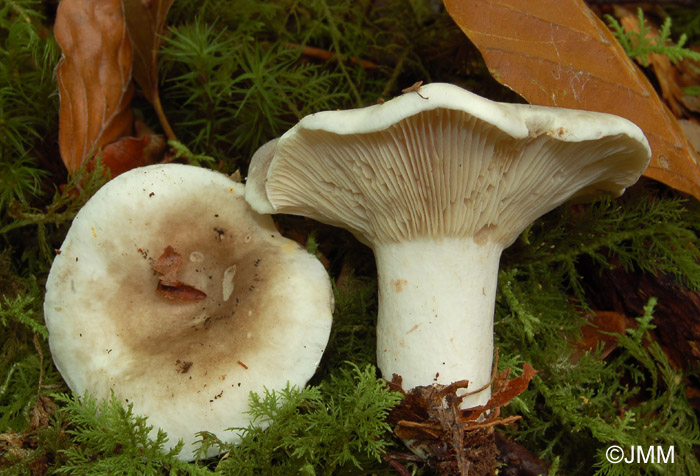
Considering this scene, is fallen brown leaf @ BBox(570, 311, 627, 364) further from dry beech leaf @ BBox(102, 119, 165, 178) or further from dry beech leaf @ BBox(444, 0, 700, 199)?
dry beech leaf @ BBox(102, 119, 165, 178)

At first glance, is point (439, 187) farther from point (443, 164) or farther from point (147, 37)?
point (147, 37)

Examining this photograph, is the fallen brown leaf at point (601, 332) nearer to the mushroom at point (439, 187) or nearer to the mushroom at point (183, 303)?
the mushroom at point (439, 187)

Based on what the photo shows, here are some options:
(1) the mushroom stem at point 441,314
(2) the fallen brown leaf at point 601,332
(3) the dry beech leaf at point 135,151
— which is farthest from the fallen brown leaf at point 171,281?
(2) the fallen brown leaf at point 601,332

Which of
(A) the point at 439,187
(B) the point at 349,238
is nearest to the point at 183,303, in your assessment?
(B) the point at 349,238

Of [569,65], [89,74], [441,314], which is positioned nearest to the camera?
[441,314]

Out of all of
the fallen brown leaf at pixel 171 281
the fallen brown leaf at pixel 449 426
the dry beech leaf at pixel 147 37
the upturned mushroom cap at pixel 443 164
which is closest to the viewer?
the upturned mushroom cap at pixel 443 164

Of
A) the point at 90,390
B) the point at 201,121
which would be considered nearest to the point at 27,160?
the point at 201,121

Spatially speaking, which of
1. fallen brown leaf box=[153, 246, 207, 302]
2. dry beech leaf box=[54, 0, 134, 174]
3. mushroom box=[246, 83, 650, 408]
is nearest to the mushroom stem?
mushroom box=[246, 83, 650, 408]
